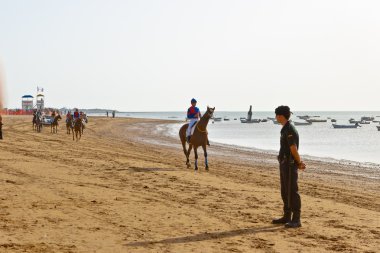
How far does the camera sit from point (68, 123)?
4119 centimetres

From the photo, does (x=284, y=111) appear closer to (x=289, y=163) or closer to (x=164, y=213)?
(x=289, y=163)

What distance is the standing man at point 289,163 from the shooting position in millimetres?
8672

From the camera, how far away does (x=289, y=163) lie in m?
8.73

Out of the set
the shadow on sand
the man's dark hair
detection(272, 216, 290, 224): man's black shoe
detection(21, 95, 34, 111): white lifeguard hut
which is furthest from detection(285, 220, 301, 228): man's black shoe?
detection(21, 95, 34, 111): white lifeguard hut

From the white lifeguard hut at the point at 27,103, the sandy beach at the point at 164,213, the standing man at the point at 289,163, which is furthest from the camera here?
the white lifeguard hut at the point at 27,103

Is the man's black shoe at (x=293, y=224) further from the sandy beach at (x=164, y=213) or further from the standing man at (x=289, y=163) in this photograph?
the sandy beach at (x=164, y=213)

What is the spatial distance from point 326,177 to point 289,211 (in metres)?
11.6

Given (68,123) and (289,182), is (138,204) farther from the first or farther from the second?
(68,123)

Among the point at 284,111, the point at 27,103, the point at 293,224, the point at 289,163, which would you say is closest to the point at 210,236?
the point at 293,224

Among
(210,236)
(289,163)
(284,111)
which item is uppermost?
(284,111)

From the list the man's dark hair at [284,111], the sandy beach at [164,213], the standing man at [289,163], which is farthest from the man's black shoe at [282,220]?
the man's dark hair at [284,111]

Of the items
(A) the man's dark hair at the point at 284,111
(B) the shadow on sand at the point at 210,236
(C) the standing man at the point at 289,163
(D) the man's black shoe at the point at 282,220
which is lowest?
(B) the shadow on sand at the point at 210,236

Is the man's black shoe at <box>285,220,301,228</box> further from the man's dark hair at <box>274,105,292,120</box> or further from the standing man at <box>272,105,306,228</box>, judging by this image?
the man's dark hair at <box>274,105,292,120</box>

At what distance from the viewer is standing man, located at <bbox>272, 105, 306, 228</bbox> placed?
28.5 ft
